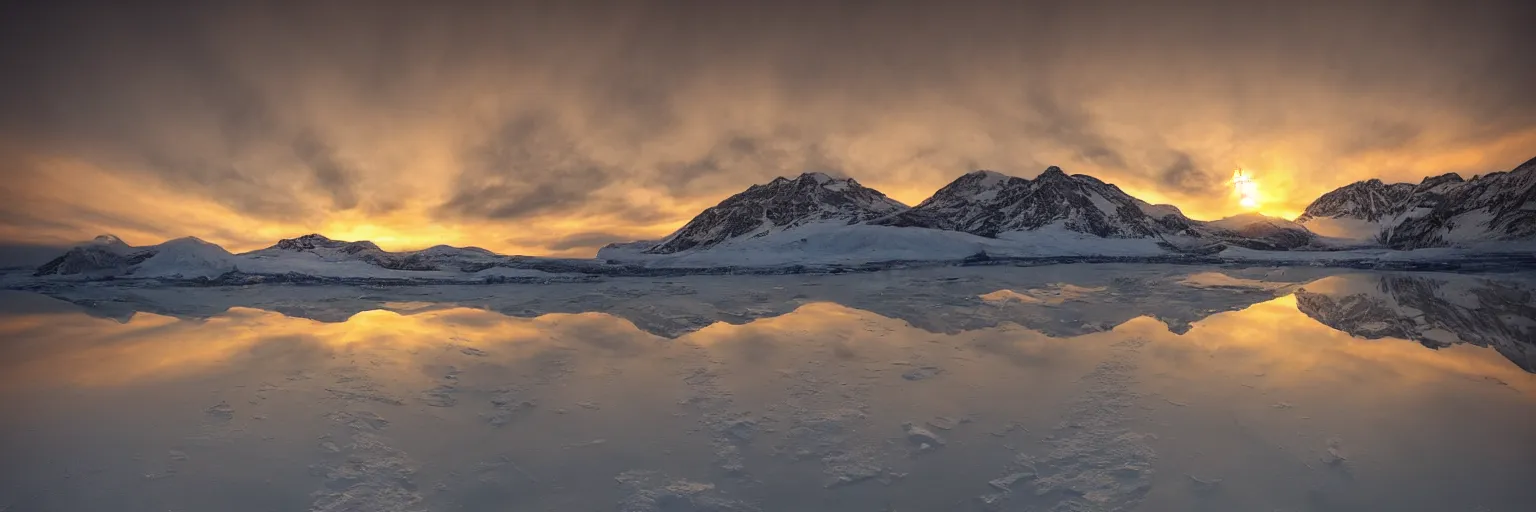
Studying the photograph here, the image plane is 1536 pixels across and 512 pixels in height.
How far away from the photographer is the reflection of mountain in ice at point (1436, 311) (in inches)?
413

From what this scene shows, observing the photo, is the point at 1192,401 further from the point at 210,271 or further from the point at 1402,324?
the point at 210,271

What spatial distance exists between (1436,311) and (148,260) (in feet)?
215

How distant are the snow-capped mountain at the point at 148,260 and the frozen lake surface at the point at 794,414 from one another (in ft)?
112

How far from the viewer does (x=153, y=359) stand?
1035 centimetres

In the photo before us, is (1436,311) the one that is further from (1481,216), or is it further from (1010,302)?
(1481,216)

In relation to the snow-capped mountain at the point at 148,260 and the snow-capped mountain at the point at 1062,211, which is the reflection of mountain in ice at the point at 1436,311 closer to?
the snow-capped mountain at the point at 148,260

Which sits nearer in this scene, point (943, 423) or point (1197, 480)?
point (1197, 480)

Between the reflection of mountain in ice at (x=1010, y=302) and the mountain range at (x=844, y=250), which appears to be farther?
the mountain range at (x=844, y=250)

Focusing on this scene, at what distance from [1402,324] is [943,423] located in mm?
11909

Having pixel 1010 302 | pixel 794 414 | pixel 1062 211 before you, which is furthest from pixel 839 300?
pixel 1062 211

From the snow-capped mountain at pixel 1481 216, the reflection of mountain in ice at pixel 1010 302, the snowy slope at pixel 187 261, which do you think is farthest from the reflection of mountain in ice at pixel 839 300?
the snow-capped mountain at pixel 1481 216

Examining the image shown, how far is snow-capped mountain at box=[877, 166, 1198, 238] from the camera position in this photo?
149125mm

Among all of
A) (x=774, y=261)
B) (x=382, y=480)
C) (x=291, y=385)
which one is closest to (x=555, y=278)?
(x=774, y=261)

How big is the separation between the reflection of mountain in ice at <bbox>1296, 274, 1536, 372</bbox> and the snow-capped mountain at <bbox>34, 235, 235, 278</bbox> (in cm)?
5298
